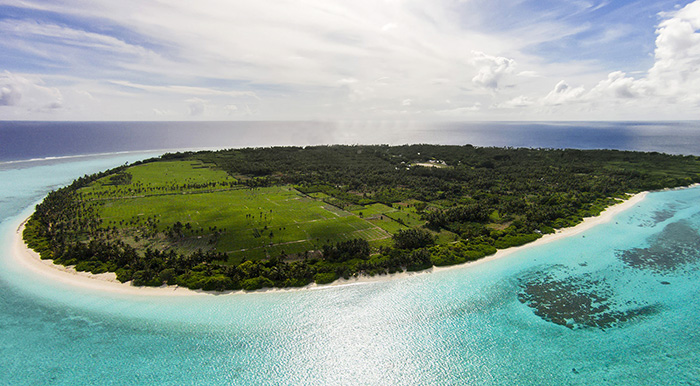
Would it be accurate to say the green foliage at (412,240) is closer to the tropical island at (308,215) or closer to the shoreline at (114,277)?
the tropical island at (308,215)

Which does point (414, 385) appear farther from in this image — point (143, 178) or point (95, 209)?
point (143, 178)

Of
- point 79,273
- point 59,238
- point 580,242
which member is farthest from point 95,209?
point 580,242

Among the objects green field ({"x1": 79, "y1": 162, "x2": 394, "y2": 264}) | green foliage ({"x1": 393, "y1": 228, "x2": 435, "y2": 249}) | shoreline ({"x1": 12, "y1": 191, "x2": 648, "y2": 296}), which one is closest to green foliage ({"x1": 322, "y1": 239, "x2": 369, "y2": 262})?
green field ({"x1": 79, "y1": 162, "x2": 394, "y2": 264})

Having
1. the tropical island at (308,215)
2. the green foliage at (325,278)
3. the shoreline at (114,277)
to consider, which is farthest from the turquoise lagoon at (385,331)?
the tropical island at (308,215)

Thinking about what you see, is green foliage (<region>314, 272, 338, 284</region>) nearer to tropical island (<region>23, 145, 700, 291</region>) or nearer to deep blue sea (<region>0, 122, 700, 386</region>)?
tropical island (<region>23, 145, 700, 291</region>)

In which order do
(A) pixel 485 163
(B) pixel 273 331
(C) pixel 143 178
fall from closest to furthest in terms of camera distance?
1. (B) pixel 273 331
2. (C) pixel 143 178
3. (A) pixel 485 163

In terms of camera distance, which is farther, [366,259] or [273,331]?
[366,259]
